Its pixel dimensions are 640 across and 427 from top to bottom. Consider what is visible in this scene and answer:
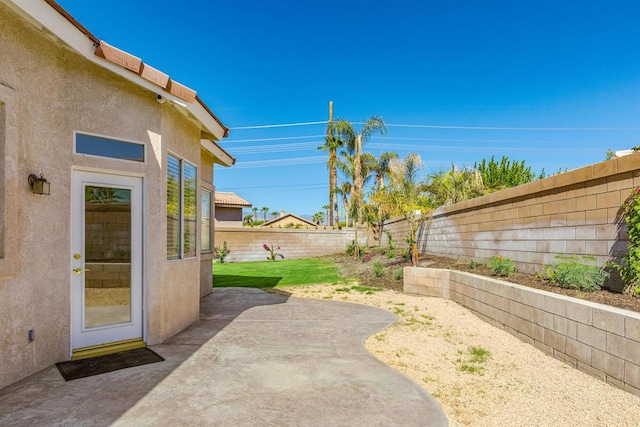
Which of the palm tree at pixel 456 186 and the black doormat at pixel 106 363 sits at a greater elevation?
the palm tree at pixel 456 186

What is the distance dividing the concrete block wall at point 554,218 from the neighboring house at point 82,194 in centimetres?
675

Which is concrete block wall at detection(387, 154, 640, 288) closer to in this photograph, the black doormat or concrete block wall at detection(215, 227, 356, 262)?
the black doormat

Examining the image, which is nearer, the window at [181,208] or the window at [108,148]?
the window at [108,148]

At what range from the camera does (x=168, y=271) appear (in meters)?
5.63

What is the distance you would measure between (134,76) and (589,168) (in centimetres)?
742

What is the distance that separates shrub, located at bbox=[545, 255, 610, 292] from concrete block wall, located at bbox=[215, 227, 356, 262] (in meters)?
19.1

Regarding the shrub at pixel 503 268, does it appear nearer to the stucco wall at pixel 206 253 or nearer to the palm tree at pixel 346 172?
the stucco wall at pixel 206 253

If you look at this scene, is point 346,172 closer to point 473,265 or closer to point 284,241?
point 284,241

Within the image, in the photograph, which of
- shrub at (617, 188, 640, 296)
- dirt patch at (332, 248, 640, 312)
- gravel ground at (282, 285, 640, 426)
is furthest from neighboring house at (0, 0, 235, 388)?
shrub at (617, 188, 640, 296)

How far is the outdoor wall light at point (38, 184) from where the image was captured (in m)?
4.14

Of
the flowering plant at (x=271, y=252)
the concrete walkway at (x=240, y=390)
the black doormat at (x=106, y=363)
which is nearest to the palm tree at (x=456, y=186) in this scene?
the flowering plant at (x=271, y=252)

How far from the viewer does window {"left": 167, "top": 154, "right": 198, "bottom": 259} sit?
229 inches

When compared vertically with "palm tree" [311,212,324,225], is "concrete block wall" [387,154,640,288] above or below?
below

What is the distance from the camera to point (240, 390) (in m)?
3.77
